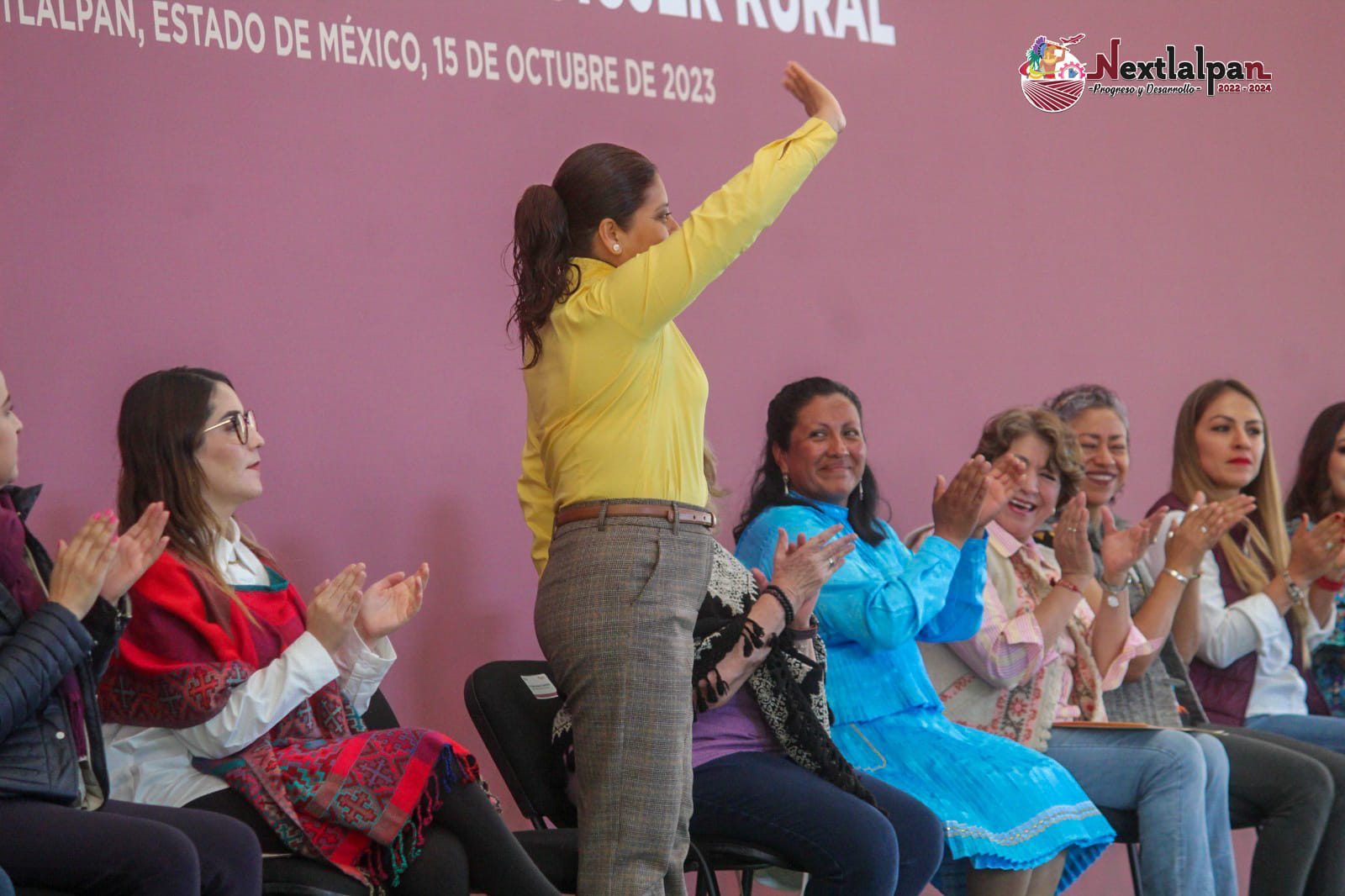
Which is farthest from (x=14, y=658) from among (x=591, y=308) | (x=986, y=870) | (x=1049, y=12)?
(x=1049, y=12)

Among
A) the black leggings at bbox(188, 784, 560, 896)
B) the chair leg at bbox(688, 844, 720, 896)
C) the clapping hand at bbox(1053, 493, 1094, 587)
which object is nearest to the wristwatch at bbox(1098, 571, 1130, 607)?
the clapping hand at bbox(1053, 493, 1094, 587)

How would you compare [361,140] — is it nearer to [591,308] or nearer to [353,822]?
[591,308]

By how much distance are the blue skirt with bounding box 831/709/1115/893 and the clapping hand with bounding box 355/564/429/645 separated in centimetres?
91

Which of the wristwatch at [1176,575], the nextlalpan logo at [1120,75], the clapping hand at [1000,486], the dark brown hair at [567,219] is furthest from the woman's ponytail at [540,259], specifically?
the nextlalpan logo at [1120,75]

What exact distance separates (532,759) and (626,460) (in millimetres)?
702

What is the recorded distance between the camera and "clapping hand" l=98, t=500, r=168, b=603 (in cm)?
233

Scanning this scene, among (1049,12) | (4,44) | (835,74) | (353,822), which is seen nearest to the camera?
(353,822)

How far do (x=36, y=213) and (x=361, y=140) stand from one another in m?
0.69

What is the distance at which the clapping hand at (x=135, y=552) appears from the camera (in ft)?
7.64

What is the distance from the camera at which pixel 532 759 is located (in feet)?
9.53

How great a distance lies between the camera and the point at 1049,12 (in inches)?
185

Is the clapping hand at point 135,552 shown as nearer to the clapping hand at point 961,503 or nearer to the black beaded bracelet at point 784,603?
the black beaded bracelet at point 784,603

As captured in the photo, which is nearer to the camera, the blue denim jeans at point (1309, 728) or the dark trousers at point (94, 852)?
the dark trousers at point (94, 852)

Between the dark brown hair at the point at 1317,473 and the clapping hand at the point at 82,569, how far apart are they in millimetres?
3334
